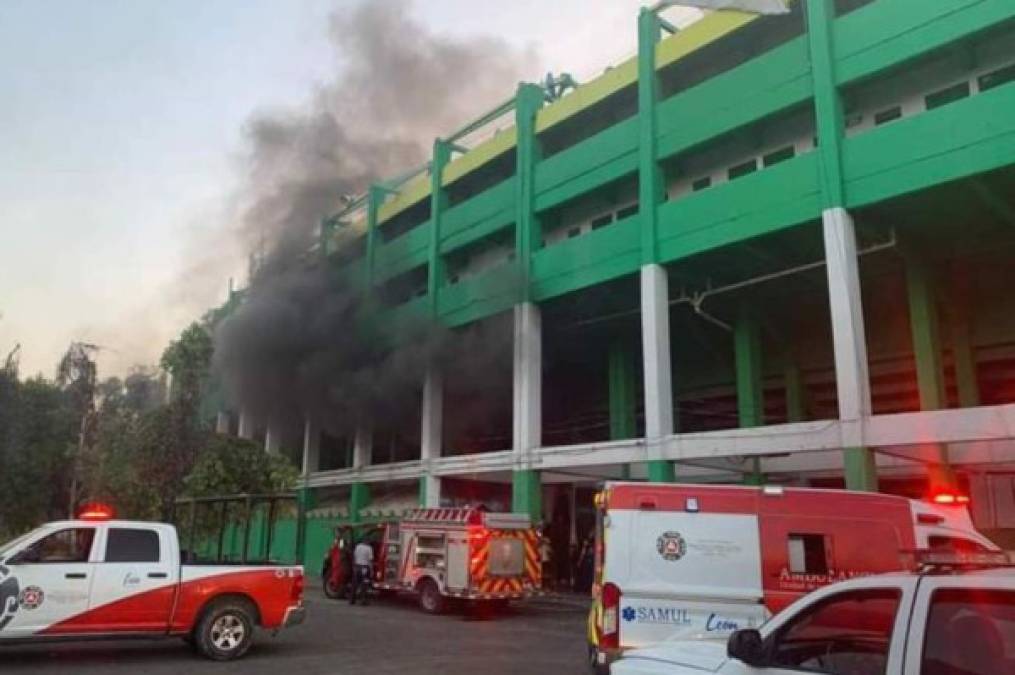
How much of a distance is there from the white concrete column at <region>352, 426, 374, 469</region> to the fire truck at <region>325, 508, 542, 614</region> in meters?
11.8

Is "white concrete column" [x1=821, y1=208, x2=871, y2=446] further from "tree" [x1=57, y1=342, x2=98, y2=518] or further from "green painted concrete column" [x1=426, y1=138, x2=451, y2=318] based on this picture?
"tree" [x1=57, y1=342, x2=98, y2=518]

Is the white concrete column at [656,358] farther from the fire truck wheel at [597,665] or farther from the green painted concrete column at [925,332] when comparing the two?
the fire truck wheel at [597,665]

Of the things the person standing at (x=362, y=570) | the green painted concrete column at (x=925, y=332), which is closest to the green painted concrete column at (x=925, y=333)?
the green painted concrete column at (x=925, y=332)

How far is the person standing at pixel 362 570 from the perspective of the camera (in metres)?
17.5

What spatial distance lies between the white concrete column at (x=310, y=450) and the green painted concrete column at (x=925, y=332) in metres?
21.6

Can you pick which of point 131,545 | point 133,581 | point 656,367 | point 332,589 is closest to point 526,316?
point 656,367

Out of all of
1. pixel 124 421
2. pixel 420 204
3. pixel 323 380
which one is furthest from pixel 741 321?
pixel 124 421

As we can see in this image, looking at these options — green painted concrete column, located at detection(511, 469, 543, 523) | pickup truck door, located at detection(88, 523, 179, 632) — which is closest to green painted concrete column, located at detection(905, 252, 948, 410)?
green painted concrete column, located at detection(511, 469, 543, 523)

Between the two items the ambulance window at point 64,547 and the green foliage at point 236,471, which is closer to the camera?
Answer: the ambulance window at point 64,547

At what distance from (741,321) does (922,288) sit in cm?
445

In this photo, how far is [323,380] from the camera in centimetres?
2848

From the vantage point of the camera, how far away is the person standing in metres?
17.5

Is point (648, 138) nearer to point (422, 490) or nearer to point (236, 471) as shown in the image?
point (422, 490)

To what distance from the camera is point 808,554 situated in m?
7.79
